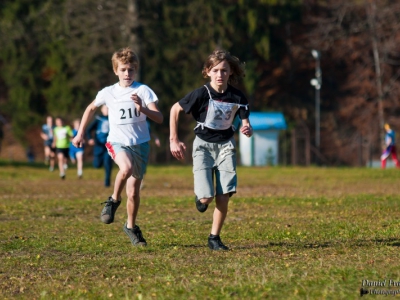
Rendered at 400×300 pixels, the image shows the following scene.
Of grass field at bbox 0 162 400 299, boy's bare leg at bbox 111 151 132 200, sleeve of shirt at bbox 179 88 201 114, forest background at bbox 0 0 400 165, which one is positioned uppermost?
forest background at bbox 0 0 400 165

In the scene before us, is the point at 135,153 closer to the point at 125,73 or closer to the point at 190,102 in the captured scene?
the point at 125,73

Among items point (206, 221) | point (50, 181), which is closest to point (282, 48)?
point (50, 181)

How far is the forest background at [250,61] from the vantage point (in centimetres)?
5234

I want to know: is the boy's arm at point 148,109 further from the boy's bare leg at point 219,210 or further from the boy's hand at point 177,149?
the boy's bare leg at point 219,210

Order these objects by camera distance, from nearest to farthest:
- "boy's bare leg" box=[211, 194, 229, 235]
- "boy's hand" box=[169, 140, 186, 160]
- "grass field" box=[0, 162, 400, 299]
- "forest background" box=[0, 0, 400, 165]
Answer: "grass field" box=[0, 162, 400, 299], "boy's hand" box=[169, 140, 186, 160], "boy's bare leg" box=[211, 194, 229, 235], "forest background" box=[0, 0, 400, 165]

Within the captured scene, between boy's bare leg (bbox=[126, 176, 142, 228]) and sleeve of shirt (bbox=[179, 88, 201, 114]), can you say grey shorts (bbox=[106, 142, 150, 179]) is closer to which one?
boy's bare leg (bbox=[126, 176, 142, 228])

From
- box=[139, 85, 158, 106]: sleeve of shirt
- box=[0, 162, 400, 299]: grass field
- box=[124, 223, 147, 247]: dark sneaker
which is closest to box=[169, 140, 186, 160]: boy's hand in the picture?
box=[139, 85, 158, 106]: sleeve of shirt

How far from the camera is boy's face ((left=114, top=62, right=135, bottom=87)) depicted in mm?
10102

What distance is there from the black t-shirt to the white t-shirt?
0.63 m

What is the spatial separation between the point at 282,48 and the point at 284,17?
8.37ft

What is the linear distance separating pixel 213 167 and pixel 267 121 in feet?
119

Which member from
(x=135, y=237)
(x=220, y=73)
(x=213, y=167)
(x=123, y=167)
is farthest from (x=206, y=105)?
(x=135, y=237)

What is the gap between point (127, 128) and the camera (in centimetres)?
1026

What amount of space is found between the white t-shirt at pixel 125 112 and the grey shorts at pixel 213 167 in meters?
0.80
